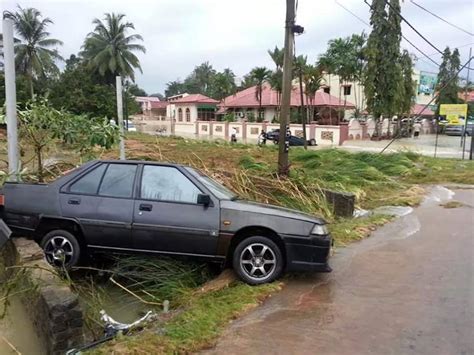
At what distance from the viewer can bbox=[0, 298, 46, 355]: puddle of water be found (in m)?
4.06

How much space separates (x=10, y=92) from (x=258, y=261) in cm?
448

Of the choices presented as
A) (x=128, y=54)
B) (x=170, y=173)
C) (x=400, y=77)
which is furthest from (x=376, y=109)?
(x=170, y=173)

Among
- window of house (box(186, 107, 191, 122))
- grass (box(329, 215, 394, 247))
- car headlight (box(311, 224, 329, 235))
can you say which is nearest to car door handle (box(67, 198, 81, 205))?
car headlight (box(311, 224, 329, 235))

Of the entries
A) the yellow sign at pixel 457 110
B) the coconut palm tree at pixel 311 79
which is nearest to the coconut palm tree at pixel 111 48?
the coconut palm tree at pixel 311 79

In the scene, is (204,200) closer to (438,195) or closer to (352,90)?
(438,195)

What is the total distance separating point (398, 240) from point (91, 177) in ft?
16.9

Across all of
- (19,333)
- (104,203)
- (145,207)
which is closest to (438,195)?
(145,207)

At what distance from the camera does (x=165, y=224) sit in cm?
528

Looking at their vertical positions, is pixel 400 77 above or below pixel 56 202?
above

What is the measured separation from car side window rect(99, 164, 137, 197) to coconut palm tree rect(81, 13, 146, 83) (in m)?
50.7

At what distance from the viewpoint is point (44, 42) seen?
52.1m

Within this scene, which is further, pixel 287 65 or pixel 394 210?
pixel 394 210

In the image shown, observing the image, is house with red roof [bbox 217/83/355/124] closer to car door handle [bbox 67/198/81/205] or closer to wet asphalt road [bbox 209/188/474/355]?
wet asphalt road [bbox 209/188/474/355]

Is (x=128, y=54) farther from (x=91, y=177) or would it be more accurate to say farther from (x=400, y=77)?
(x=91, y=177)
